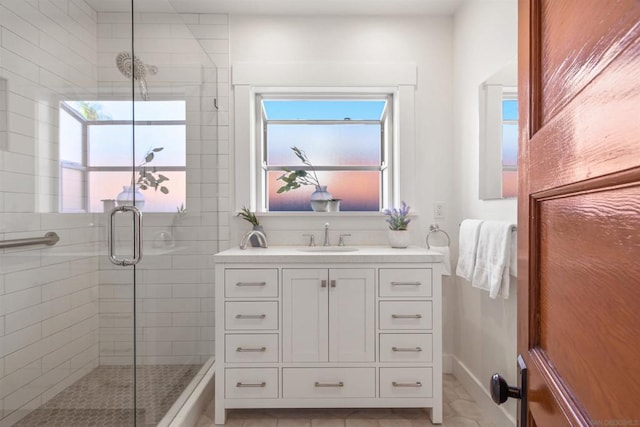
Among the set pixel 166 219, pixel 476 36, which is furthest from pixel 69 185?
pixel 476 36

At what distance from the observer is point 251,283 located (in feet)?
6.00

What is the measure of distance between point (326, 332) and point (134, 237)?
1.09 meters

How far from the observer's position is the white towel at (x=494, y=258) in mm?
1543

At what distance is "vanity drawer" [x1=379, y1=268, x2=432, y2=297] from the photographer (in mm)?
1840

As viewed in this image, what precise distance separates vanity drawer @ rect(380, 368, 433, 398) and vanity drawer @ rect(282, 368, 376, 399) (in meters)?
0.07

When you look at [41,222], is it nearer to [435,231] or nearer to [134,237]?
[134,237]

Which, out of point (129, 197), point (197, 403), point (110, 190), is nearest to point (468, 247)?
point (197, 403)

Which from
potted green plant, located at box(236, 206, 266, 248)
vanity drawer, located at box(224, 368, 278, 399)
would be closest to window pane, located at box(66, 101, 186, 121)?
potted green plant, located at box(236, 206, 266, 248)

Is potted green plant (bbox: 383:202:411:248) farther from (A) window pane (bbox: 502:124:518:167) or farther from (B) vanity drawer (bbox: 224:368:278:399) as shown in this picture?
(B) vanity drawer (bbox: 224:368:278:399)

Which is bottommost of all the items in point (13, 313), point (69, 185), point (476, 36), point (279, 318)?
point (279, 318)

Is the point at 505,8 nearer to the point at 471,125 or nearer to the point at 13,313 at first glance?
the point at 471,125

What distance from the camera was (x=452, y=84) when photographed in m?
2.37

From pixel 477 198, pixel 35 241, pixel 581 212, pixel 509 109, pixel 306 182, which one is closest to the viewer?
pixel 581 212

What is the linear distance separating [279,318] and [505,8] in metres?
1.91
